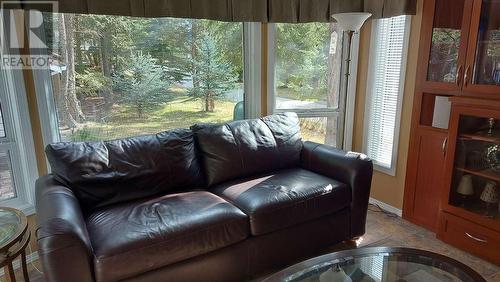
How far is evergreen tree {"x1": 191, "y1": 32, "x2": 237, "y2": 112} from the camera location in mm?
2631

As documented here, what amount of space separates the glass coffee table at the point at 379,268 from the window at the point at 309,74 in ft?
5.35

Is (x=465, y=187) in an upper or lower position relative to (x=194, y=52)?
lower

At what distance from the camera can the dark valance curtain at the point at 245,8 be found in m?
2.01

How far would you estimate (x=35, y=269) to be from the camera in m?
2.12

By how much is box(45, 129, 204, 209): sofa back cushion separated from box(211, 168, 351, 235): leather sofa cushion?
283 mm

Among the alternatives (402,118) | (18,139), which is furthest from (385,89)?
(18,139)

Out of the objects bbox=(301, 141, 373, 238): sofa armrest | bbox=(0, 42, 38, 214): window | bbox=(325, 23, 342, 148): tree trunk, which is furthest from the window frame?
bbox=(325, 23, 342, 148): tree trunk

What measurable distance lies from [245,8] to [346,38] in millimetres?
1040

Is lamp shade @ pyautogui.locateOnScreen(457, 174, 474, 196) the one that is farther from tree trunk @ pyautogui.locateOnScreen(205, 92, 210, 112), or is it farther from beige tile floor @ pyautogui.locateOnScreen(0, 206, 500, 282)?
tree trunk @ pyautogui.locateOnScreen(205, 92, 210, 112)

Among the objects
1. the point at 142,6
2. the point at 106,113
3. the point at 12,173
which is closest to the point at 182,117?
the point at 106,113

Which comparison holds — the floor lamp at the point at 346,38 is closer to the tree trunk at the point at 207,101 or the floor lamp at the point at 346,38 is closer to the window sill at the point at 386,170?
the window sill at the point at 386,170

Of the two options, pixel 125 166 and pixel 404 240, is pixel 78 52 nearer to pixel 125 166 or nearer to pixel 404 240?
pixel 125 166

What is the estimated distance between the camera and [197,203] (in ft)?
6.49

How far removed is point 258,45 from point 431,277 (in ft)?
6.71
